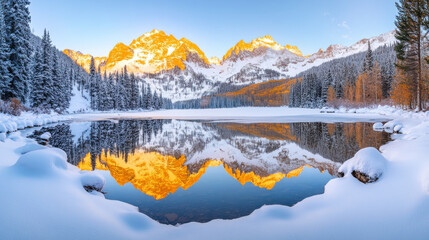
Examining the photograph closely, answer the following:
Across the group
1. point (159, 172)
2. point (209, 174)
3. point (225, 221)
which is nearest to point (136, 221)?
point (225, 221)

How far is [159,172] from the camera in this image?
24.7ft

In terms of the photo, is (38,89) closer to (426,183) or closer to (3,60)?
(3,60)

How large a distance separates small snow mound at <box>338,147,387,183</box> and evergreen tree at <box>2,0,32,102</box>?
35700mm

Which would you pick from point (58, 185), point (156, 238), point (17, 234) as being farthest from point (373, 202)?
point (58, 185)

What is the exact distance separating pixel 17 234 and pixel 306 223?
168 inches

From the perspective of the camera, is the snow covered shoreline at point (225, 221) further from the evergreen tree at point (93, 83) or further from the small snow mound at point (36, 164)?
the evergreen tree at point (93, 83)

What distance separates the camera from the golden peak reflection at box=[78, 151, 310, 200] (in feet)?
20.8

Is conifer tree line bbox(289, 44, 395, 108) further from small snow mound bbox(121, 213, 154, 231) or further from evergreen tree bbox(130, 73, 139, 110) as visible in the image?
evergreen tree bbox(130, 73, 139, 110)

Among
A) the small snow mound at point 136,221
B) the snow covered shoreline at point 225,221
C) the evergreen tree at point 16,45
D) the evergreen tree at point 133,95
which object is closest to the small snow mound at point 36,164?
the snow covered shoreline at point 225,221

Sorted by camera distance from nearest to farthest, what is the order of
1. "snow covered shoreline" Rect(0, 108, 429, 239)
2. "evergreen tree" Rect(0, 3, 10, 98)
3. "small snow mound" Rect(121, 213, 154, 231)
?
"snow covered shoreline" Rect(0, 108, 429, 239) < "small snow mound" Rect(121, 213, 154, 231) < "evergreen tree" Rect(0, 3, 10, 98)

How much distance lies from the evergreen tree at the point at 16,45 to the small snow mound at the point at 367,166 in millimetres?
35700

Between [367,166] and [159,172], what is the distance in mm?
6351

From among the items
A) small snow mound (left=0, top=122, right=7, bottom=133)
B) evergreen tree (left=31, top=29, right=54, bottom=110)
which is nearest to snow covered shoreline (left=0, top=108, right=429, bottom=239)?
small snow mound (left=0, top=122, right=7, bottom=133)

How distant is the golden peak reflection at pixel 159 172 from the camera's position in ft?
20.8
